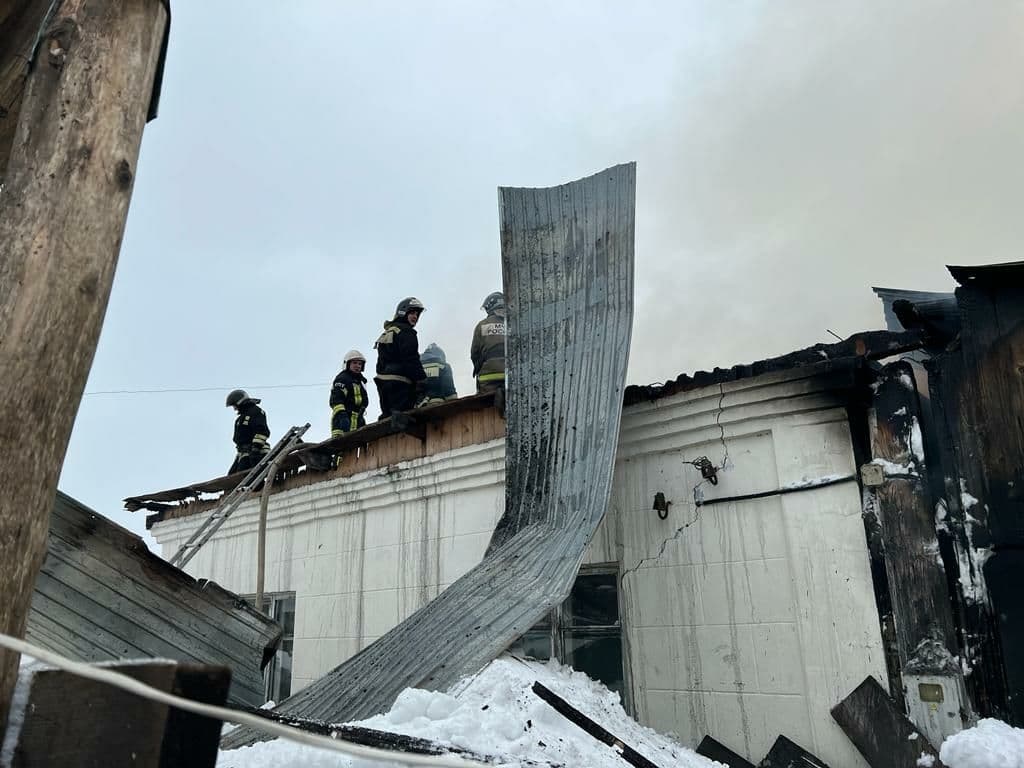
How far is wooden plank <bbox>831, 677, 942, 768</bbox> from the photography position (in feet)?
13.2

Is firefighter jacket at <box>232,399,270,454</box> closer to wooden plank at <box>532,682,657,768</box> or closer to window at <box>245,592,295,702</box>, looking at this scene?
window at <box>245,592,295,702</box>

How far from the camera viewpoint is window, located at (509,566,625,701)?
547 centimetres

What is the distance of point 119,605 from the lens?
3969 mm

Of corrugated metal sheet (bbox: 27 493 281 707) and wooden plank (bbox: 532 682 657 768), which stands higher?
corrugated metal sheet (bbox: 27 493 281 707)

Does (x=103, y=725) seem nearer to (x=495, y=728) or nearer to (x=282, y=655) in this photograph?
(x=495, y=728)

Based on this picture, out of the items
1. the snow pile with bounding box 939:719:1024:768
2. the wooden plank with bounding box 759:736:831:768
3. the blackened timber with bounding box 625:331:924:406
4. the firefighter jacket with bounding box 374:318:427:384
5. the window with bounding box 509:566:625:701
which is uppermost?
the firefighter jacket with bounding box 374:318:427:384

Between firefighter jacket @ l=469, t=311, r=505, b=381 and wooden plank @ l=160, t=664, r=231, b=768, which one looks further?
firefighter jacket @ l=469, t=311, r=505, b=381

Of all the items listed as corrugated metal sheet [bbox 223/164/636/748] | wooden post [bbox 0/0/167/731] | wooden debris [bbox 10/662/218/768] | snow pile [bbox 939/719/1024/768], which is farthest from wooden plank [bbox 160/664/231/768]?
snow pile [bbox 939/719/1024/768]

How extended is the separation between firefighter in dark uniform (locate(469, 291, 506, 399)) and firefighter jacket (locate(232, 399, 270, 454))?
4.52 meters

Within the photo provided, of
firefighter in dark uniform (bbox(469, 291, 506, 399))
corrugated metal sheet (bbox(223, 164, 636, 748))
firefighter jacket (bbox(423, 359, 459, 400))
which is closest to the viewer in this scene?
corrugated metal sheet (bbox(223, 164, 636, 748))

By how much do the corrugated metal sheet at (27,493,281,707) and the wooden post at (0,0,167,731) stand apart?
2.24 metres

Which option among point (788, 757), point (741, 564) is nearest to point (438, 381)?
point (741, 564)

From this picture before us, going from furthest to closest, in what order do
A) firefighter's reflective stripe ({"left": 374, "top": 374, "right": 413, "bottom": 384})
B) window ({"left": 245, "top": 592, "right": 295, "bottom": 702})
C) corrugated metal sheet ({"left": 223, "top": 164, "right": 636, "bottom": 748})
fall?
firefighter's reflective stripe ({"left": 374, "top": 374, "right": 413, "bottom": 384}), window ({"left": 245, "top": 592, "right": 295, "bottom": 702}), corrugated metal sheet ({"left": 223, "top": 164, "right": 636, "bottom": 748})

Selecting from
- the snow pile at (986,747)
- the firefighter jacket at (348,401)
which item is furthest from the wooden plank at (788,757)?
the firefighter jacket at (348,401)
